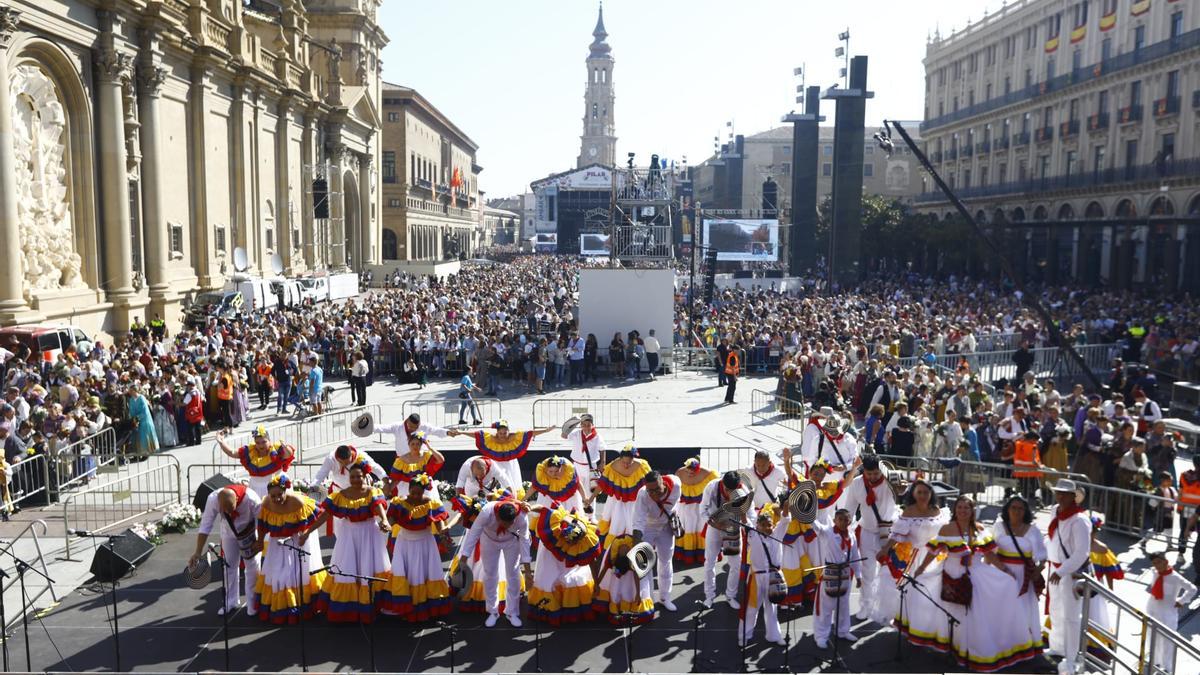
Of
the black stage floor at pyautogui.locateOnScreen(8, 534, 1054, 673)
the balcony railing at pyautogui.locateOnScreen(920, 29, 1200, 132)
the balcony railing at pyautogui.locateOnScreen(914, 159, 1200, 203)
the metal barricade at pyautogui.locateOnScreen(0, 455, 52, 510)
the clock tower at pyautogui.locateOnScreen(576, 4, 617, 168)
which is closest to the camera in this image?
the black stage floor at pyautogui.locateOnScreen(8, 534, 1054, 673)

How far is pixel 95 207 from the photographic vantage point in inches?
1011

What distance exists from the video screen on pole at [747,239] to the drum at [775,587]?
43965 mm

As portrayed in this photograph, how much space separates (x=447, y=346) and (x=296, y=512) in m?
15.3

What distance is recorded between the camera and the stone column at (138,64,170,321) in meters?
28.2

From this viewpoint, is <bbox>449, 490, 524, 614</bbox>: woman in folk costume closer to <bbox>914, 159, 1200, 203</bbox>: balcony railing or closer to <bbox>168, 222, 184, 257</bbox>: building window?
<bbox>168, 222, 184, 257</bbox>: building window

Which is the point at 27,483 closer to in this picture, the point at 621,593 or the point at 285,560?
the point at 285,560

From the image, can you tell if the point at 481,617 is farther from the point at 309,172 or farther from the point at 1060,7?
the point at 1060,7

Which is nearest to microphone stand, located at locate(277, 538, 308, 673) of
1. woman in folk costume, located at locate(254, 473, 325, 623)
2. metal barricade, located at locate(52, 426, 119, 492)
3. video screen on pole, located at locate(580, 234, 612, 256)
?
woman in folk costume, located at locate(254, 473, 325, 623)

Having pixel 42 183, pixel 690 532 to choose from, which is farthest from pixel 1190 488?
pixel 42 183

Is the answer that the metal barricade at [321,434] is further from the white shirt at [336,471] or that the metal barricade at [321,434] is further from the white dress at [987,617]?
the white dress at [987,617]

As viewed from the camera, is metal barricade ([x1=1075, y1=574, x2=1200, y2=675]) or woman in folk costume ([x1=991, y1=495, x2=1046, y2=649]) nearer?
metal barricade ([x1=1075, y1=574, x2=1200, y2=675])

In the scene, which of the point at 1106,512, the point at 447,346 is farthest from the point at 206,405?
the point at 1106,512

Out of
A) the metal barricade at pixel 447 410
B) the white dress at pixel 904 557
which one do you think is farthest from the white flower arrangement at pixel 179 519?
the white dress at pixel 904 557

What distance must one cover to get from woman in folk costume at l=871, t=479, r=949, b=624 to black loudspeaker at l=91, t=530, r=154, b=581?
6.92m
